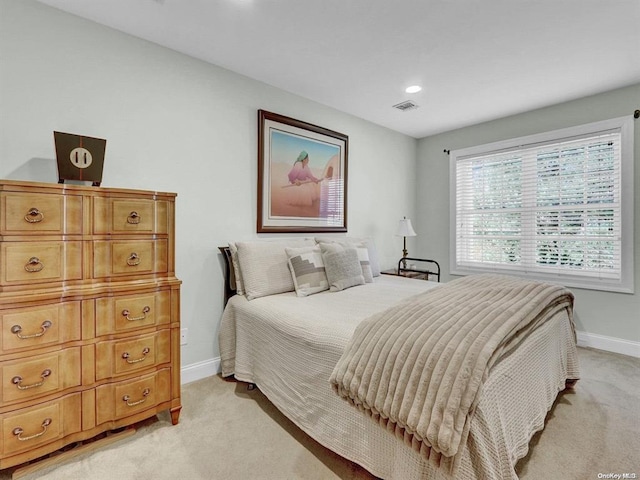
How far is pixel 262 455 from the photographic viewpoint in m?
1.66

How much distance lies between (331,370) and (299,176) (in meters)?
2.03

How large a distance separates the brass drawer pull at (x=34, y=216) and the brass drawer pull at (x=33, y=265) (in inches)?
7.1

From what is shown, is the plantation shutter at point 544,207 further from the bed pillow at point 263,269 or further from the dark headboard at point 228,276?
the dark headboard at point 228,276

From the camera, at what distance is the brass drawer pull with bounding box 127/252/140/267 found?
1745 mm

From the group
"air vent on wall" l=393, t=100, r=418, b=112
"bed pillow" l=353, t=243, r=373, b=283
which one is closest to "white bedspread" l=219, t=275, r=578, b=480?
"bed pillow" l=353, t=243, r=373, b=283

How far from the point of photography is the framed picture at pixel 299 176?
9.37ft

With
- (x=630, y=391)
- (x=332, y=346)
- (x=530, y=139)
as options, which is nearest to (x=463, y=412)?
(x=332, y=346)

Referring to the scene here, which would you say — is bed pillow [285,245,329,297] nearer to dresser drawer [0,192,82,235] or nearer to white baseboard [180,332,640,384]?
white baseboard [180,332,640,384]

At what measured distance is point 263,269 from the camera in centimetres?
246

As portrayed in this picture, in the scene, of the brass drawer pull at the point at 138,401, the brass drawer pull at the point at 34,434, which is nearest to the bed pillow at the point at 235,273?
the brass drawer pull at the point at 138,401

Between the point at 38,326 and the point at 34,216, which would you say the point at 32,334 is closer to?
the point at 38,326

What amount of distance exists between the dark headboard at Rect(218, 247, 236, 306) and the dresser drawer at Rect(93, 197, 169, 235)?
0.74 metres

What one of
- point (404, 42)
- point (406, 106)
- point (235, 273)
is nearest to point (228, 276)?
point (235, 273)

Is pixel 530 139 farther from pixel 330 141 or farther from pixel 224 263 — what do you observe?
pixel 224 263
